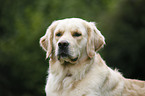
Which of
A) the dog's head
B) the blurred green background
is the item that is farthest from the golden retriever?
the blurred green background

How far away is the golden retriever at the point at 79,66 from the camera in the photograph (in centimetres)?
618

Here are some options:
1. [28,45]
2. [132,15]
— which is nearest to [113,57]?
[132,15]

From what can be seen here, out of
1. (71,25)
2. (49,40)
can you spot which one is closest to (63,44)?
(71,25)

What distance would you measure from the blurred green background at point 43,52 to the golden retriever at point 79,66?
2084 centimetres

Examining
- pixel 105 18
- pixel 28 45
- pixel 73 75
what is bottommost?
pixel 28 45

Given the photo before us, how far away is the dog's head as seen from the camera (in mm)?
6184

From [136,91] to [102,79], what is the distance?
854 millimetres

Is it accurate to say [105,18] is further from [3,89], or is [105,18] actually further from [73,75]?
[73,75]

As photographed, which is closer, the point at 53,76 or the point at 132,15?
the point at 53,76

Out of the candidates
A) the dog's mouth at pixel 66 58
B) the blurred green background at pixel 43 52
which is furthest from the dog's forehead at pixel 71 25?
the blurred green background at pixel 43 52

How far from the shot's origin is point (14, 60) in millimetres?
34406

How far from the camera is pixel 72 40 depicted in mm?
6258

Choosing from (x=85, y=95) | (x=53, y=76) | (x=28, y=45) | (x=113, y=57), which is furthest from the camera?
(x=28, y=45)

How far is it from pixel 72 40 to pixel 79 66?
54 centimetres
